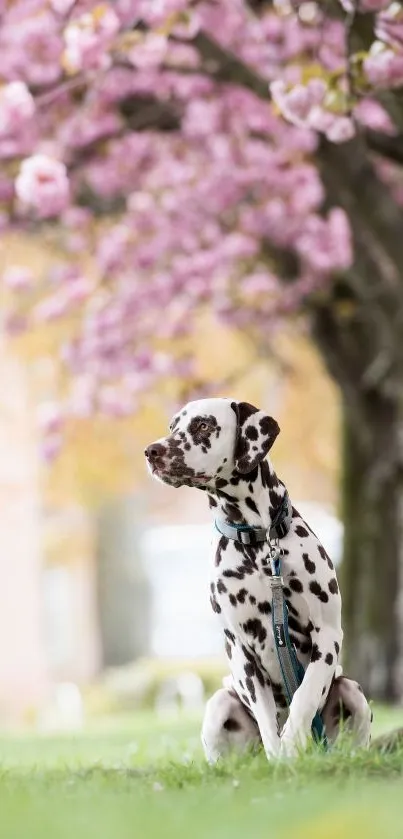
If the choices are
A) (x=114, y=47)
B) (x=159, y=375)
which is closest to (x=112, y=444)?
(x=159, y=375)

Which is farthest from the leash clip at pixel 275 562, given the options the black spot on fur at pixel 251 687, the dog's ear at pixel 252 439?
the black spot on fur at pixel 251 687

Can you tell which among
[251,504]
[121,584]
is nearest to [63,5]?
[251,504]

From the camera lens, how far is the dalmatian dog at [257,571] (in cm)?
434

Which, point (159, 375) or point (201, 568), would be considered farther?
point (201, 568)

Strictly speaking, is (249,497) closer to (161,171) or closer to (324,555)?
(324,555)

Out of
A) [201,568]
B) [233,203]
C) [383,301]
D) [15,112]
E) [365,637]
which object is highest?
[15,112]

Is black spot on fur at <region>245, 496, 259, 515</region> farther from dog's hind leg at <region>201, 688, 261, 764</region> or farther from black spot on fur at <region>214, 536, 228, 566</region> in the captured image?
dog's hind leg at <region>201, 688, 261, 764</region>

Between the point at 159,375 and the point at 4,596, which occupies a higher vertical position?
the point at 159,375

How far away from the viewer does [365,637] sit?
40.0 feet

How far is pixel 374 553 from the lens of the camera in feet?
40.8

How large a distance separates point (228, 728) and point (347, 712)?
Result: 1.46 ft

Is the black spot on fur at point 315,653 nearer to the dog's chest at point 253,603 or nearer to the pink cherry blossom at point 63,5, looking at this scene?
the dog's chest at point 253,603

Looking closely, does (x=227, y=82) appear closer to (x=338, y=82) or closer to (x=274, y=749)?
(x=338, y=82)

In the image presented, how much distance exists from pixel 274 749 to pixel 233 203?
23.2 ft
